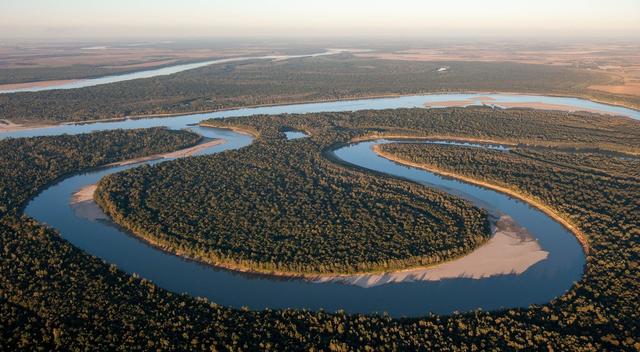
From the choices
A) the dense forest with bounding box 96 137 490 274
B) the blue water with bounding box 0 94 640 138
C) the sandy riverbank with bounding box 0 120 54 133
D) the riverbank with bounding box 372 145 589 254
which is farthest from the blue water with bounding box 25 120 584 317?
the sandy riverbank with bounding box 0 120 54 133

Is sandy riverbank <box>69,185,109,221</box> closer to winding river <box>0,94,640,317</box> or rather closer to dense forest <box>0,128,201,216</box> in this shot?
winding river <box>0,94,640,317</box>

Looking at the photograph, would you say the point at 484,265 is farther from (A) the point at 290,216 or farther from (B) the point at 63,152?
(B) the point at 63,152

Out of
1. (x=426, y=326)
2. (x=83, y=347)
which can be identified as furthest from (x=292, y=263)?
(x=83, y=347)

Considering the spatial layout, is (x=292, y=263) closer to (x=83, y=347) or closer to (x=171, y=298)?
(x=171, y=298)

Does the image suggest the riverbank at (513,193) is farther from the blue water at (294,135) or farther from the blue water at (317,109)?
the blue water at (317,109)

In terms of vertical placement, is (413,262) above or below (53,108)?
below

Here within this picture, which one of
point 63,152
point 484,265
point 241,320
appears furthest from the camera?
point 63,152

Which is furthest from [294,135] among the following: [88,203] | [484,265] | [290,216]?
[484,265]
